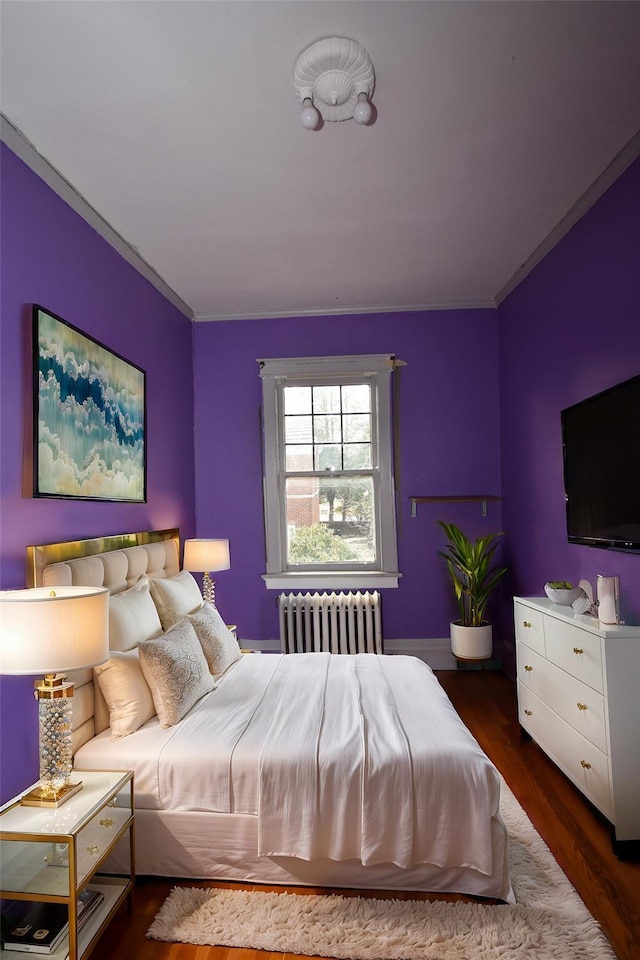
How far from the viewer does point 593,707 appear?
8.03 ft

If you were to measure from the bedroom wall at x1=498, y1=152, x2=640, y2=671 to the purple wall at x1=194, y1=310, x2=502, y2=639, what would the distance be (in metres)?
0.23

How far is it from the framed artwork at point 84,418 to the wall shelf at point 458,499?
2.14 meters

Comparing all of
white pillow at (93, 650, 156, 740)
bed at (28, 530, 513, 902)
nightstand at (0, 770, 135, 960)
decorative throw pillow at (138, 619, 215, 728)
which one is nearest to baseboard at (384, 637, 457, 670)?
bed at (28, 530, 513, 902)

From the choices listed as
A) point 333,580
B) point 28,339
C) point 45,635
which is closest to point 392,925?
point 45,635

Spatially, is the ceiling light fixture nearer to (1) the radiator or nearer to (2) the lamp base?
(2) the lamp base

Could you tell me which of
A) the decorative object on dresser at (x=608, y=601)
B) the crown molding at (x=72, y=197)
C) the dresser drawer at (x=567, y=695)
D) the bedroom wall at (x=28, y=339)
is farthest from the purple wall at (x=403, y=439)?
the decorative object on dresser at (x=608, y=601)

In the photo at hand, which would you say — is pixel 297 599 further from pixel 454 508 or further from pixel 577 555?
pixel 577 555

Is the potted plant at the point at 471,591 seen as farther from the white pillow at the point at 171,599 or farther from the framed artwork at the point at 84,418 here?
the framed artwork at the point at 84,418

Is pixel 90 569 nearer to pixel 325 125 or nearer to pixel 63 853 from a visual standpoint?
pixel 63 853

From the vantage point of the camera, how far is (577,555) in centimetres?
320

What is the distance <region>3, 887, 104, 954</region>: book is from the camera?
170 centimetres

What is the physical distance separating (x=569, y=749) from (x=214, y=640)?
183 cm

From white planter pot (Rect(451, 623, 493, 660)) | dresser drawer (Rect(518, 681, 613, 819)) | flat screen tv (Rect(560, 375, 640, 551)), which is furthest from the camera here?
white planter pot (Rect(451, 623, 493, 660))

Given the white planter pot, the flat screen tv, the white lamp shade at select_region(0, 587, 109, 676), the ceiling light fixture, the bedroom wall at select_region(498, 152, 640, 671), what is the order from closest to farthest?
the white lamp shade at select_region(0, 587, 109, 676)
the ceiling light fixture
the flat screen tv
the bedroom wall at select_region(498, 152, 640, 671)
the white planter pot
